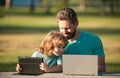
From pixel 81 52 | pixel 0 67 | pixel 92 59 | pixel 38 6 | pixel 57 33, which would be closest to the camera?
pixel 92 59

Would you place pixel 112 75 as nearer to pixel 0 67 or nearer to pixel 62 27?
pixel 62 27

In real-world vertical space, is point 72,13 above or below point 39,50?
above

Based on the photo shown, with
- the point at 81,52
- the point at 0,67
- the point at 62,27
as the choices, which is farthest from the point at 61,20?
the point at 0,67

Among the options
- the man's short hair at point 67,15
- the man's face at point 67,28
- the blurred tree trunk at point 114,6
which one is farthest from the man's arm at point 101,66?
the blurred tree trunk at point 114,6

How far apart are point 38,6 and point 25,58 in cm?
5289

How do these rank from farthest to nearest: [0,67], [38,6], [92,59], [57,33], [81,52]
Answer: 1. [38,6]
2. [0,67]
3. [81,52]
4. [57,33]
5. [92,59]

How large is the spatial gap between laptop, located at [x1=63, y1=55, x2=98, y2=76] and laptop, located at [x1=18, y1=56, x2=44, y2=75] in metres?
0.25

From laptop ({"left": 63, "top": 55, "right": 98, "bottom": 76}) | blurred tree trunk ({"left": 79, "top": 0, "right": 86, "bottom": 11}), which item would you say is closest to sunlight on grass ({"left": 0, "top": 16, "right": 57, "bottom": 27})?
blurred tree trunk ({"left": 79, "top": 0, "right": 86, "bottom": 11})

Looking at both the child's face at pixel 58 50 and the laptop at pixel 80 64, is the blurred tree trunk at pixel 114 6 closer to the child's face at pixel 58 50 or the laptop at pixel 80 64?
the child's face at pixel 58 50

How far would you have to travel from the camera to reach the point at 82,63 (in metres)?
4.33

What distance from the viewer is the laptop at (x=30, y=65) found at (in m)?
4.53

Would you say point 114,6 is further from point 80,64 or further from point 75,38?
point 80,64

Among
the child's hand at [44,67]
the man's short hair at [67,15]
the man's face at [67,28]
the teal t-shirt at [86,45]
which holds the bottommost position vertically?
the child's hand at [44,67]

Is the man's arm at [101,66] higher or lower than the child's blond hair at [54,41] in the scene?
lower
